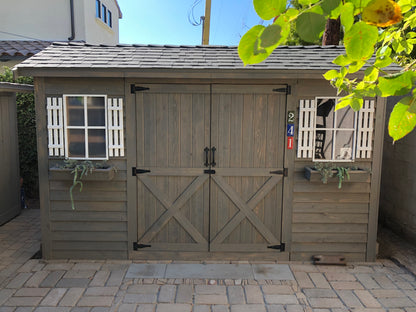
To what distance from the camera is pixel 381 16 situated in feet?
2.79

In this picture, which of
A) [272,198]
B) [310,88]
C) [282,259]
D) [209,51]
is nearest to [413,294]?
[282,259]

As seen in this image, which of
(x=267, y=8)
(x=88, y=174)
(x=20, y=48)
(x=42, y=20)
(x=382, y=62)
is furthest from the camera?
(x=42, y=20)

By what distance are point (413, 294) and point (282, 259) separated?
131 cm

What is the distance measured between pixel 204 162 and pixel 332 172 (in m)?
1.43

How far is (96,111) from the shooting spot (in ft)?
11.8

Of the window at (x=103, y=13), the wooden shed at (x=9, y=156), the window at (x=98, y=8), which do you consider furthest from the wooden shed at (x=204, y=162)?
the window at (x=103, y=13)

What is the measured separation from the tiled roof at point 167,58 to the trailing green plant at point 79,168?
105 centimetres

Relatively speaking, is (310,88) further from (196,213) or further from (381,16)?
(381,16)

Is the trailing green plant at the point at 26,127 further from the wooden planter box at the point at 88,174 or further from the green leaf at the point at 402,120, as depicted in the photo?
the green leaf at the point at 402,120

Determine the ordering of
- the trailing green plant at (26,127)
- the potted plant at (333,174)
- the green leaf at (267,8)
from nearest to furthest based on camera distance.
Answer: the green leaf at (267,8), the potted plant at (333,174), the trailing green plant at (26,127)

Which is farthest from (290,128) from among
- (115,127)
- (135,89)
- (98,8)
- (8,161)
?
(98,8)

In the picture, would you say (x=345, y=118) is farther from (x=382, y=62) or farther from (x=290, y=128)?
(x=382, y=62)

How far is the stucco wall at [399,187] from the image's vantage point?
4309 millimetres

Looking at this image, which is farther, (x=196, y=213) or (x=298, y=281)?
(x=196, y=213)
